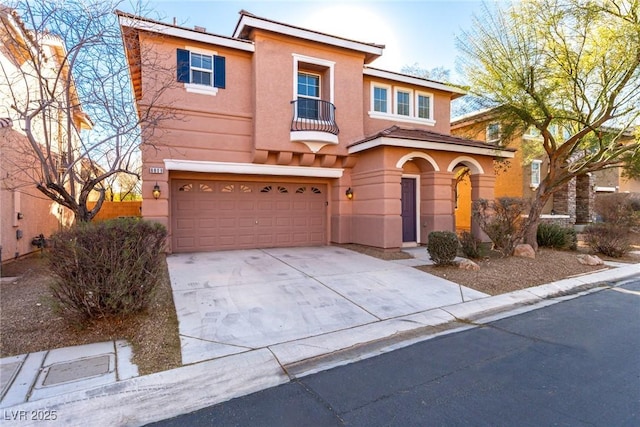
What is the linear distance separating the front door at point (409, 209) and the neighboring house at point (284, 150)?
38 mm

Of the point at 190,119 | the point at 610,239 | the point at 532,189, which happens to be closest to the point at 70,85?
the point at 190,119

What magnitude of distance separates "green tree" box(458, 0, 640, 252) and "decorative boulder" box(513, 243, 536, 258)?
594mm

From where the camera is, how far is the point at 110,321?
439 cm

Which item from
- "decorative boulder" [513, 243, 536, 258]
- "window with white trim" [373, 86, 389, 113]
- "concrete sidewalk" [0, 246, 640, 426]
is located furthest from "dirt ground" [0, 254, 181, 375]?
"window with white trim" [373, 86, 389, 113]

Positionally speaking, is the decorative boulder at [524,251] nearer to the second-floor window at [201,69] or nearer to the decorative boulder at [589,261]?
the decorative boulder at [589,261]

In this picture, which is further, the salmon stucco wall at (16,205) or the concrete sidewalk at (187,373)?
the salmon stucco wall at (16,205)

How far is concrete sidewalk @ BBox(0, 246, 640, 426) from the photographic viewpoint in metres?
2.84

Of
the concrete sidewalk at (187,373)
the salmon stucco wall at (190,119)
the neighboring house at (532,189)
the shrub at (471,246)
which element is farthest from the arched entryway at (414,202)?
the concrete sidewalk at (187,373)

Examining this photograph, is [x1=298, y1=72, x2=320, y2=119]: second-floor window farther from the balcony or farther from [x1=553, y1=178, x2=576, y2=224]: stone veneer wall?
[x1=553, y1=178, x2=576, y2=224]: stone veneer wall

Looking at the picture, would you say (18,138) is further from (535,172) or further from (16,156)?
(535,172)

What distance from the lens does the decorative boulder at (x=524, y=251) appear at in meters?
9.21

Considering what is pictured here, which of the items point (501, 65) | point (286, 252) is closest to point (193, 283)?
point (286, 252)

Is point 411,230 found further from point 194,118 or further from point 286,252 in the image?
point 194,118

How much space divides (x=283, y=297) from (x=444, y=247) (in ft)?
14.2
